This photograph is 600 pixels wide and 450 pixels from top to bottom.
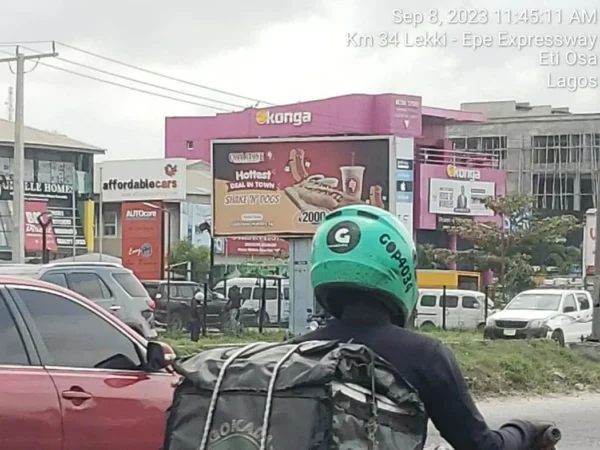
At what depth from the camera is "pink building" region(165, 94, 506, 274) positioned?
203 ft

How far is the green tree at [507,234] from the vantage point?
51062mm

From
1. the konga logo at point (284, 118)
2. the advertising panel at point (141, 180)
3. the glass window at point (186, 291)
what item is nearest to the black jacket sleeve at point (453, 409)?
the glass window at point (186, 291)

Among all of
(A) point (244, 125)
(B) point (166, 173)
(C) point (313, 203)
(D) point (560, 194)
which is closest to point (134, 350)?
(C) point (313, 203)

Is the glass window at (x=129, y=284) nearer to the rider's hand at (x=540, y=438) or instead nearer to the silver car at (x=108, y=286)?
the silver car at (x=108, y=286)

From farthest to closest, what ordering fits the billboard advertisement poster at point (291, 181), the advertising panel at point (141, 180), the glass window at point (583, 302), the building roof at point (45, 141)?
the advertising panel at point (141, 180) → the building roof at point (45, 141) → the billboard advertisement poster at point (291, 181) → the glass window at point (583, 302)

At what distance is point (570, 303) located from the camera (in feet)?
96.5

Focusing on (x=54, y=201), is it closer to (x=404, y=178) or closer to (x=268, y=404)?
(x=404, y=178)

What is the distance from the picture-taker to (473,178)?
63.2 meters

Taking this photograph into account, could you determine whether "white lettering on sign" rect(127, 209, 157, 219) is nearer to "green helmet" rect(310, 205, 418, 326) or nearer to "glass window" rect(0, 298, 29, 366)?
"glass window" rect(0, 298, 29, 366)

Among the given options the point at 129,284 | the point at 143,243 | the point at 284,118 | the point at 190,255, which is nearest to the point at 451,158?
the point at 284,118

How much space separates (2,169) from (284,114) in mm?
15470

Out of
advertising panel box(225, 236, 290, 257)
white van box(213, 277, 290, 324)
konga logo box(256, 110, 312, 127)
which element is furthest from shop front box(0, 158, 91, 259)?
white van box(213, 277, 290, 324)

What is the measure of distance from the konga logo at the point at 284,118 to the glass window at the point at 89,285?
5036cm

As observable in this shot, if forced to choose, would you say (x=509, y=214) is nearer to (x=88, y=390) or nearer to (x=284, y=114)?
(x=284, y=114)
